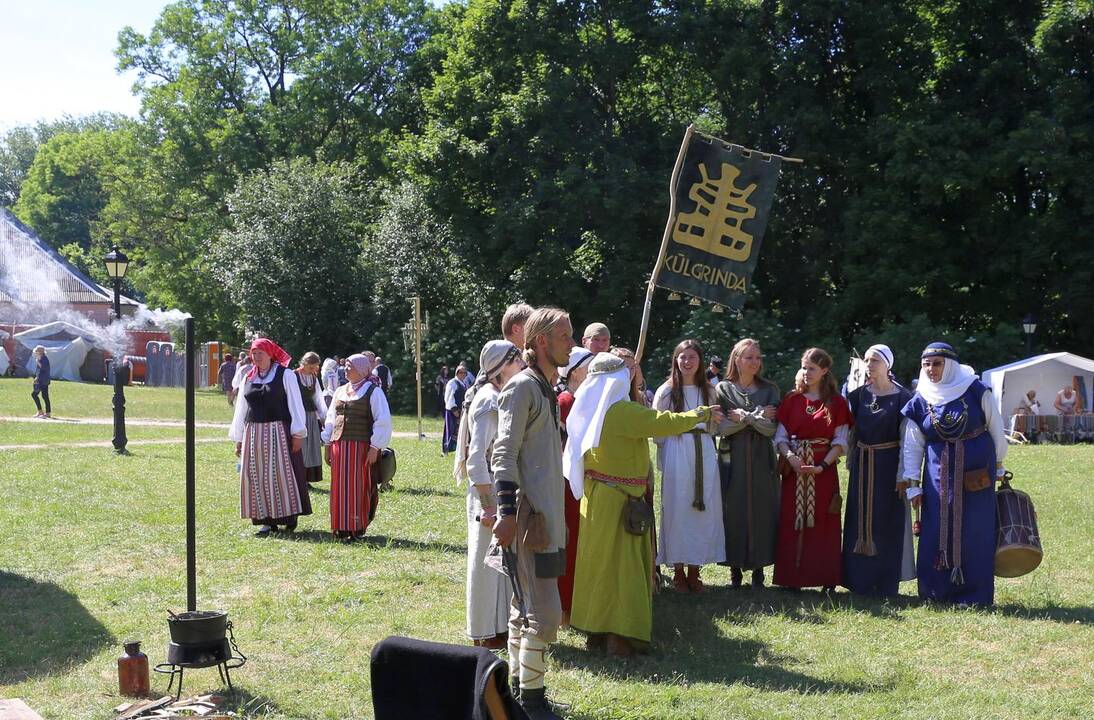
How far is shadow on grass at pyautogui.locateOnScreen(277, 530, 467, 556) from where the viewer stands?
33.3 ft

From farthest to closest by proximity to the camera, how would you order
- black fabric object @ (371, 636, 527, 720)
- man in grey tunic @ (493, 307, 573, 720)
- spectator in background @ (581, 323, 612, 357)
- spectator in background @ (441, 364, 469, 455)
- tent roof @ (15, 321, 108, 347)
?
tent roof @ (15, 321, 108, 347) < spectator in background @ (441, 364, 469, 455) < spectator in background @ (581, 323, 612, 357) < man in grey tunic @ (493, 307, 573, 720) < black fabric object @ (371, 636, 527, 720)

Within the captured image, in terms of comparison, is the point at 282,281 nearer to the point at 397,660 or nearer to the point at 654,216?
the point at 654,216

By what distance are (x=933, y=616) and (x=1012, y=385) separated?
738 inches

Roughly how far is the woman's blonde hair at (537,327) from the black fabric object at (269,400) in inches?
224

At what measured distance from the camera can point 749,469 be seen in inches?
330

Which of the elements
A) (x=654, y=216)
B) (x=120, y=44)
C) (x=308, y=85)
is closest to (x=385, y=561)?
(x=654, y=216)

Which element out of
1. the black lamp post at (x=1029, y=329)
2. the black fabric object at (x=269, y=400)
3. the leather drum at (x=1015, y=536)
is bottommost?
the leather drum at (x=1015, y=536)

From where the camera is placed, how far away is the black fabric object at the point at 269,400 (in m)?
10.5

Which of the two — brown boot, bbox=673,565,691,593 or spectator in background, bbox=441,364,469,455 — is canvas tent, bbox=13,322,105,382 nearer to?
spectator in background, bbox=441,364,469,455

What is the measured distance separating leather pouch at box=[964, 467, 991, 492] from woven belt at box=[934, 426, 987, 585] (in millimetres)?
45

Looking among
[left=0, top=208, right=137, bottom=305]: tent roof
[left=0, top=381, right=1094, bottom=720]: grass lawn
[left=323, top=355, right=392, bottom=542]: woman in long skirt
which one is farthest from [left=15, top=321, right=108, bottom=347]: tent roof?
[left=323, top=355, right=392, bottom=542]: woman in long skirt

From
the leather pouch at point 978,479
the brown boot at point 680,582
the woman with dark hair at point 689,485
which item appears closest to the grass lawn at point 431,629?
the brown boot at point 680,582

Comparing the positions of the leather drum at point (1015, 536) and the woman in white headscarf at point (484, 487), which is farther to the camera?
the leather drum at point (1015, 536)

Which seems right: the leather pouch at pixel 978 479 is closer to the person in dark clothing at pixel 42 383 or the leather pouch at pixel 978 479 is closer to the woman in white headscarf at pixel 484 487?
the woman in white headscarf at pixel 484 487
